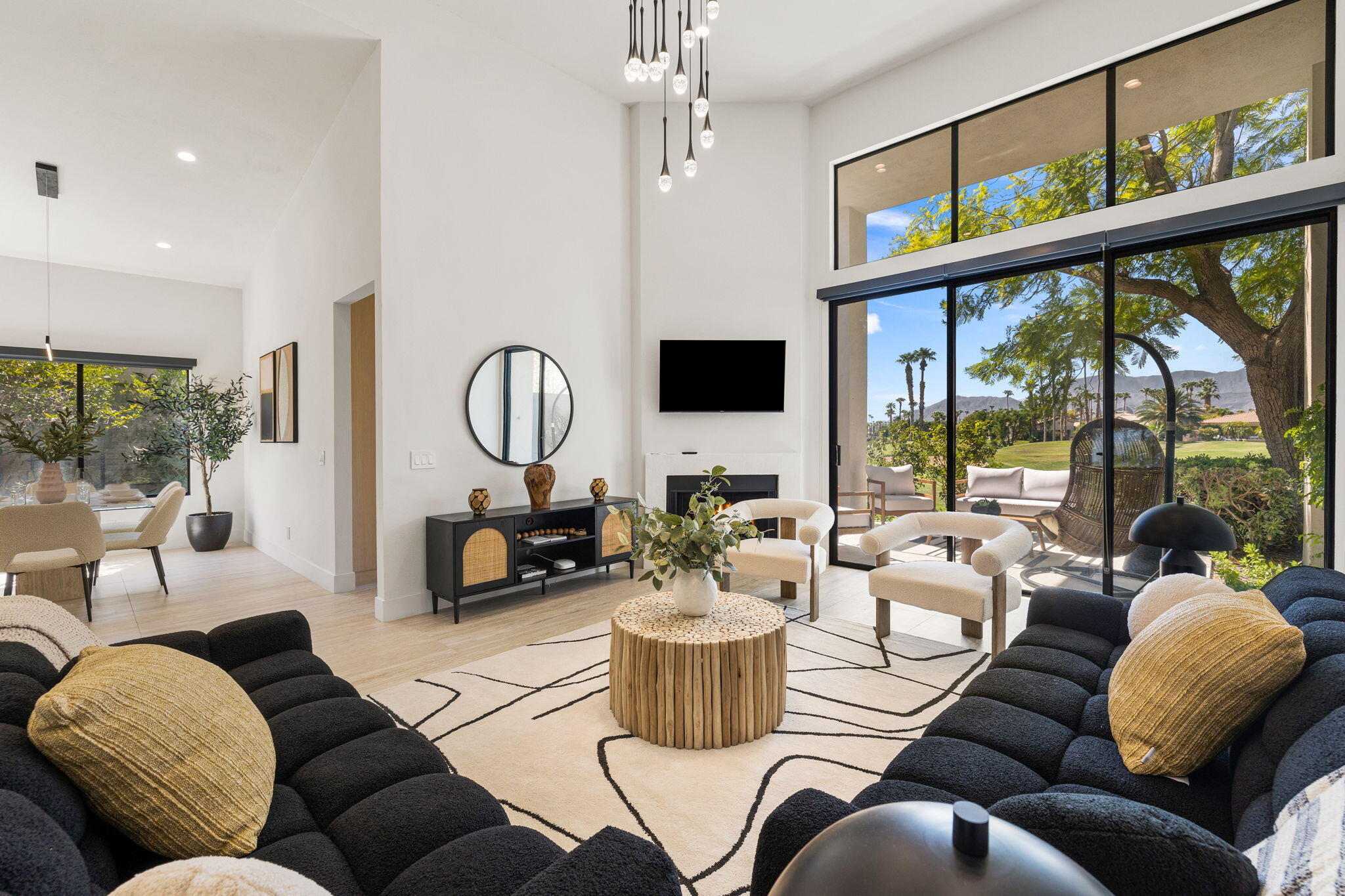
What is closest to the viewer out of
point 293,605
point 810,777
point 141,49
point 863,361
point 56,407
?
point 810,777

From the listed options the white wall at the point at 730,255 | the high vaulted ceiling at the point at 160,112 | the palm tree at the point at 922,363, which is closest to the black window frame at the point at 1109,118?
the white wall at the point at 730,255

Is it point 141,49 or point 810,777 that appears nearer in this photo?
point 810,777

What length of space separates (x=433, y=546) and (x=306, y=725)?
97.8 inches

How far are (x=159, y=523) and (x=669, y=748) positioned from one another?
4483mm

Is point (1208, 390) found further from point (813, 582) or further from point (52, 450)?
point (52, 450)

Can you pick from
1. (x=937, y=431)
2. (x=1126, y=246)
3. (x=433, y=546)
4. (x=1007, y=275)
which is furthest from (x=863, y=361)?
(x=433, y=546)

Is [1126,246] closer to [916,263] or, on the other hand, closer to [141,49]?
[916,263]

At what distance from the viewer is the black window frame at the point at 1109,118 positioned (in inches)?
122

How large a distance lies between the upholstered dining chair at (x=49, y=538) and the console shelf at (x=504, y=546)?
6.89 ft

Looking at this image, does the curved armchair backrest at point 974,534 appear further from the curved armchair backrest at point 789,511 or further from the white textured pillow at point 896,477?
the white textured pillow at point 896,477

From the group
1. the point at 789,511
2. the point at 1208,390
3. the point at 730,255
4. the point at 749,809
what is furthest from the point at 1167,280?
the point at 749,809

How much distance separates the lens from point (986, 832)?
0.45 m

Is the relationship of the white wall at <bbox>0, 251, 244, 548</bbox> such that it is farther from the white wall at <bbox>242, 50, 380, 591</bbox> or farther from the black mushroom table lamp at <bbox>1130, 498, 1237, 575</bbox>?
the black mushroom table lamp at <bbox>1130, 498, 1237, 575</bbox>

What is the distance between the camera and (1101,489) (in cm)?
390
